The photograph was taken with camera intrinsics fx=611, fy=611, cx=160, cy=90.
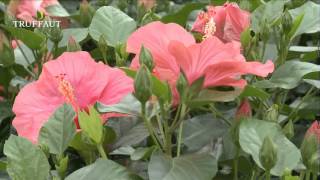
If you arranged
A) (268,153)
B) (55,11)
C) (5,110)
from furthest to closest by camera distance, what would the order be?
(55,11) < (5,110) < (268,153)

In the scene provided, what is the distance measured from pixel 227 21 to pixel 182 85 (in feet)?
0.90

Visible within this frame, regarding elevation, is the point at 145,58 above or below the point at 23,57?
above

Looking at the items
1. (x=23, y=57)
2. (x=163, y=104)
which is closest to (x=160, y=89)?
(x=163, y=104)

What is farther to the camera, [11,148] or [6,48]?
[6,48]

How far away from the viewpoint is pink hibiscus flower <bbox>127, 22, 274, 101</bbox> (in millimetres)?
756

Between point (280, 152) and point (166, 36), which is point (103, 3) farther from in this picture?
point (280, 152)

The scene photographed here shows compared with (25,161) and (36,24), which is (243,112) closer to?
(25,161)

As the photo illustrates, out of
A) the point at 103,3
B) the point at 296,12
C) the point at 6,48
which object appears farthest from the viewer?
the point at 103,3

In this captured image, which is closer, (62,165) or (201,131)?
(62,165)

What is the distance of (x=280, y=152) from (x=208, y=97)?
0.37 ft

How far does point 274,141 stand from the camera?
30.3 inches

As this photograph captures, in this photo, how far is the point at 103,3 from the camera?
1.38 meters

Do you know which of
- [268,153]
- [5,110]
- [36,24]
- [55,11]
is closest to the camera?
[268,153]

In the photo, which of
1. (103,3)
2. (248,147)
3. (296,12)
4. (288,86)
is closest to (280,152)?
(248,147)
